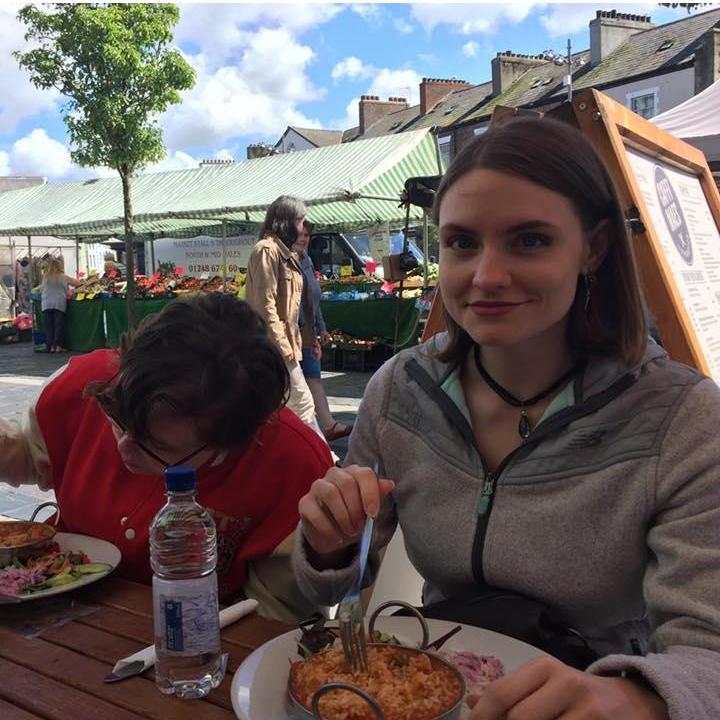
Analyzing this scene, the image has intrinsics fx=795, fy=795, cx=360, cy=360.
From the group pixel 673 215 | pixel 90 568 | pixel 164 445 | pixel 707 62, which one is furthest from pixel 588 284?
pixel 707 62

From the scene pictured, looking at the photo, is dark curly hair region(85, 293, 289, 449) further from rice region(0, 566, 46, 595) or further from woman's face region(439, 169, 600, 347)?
woman's face region(439, 169, 600, 347)

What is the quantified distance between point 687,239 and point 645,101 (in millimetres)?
23346

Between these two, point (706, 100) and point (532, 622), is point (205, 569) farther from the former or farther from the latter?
point (706, 100)

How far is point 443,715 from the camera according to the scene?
0.99 m

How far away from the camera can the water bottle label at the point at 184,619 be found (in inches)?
47.5

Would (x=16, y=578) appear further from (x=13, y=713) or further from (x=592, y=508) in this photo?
(x=592, y=508)

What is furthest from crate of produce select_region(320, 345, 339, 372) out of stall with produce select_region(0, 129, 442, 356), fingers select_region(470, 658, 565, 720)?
fingers select_region(470, 658, 565, 720)

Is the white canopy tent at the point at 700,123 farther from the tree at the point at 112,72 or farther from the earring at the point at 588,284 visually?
the tree at the point at 112,72

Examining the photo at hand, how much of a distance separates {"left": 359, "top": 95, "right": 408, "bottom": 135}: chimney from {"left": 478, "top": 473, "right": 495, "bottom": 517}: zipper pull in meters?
41.0

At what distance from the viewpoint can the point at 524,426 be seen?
58.9 inches

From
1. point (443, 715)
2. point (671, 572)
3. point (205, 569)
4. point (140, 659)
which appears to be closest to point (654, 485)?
point (671, 572)

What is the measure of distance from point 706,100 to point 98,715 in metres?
6.61

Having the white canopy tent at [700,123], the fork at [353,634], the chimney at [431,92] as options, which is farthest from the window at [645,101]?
the fork at [353,634]

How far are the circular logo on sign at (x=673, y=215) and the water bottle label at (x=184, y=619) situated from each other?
2147 mm
